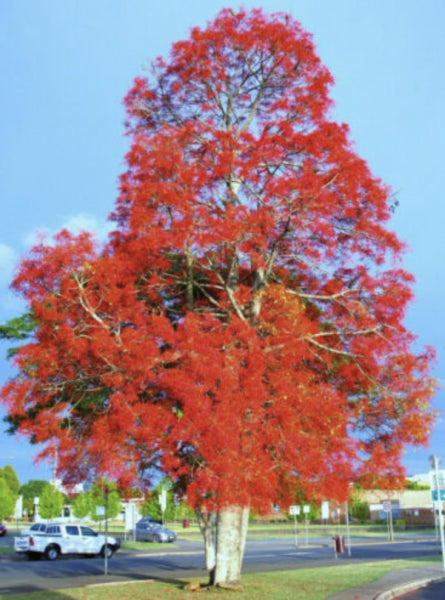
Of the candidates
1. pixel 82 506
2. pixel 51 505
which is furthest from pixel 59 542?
pixel 51 505

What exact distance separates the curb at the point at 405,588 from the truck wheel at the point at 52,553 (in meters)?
Result: 21.1

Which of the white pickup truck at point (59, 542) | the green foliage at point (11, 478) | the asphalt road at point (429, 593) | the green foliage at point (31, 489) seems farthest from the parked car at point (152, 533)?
the green foliage at point (11, 478)

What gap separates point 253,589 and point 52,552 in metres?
21.5

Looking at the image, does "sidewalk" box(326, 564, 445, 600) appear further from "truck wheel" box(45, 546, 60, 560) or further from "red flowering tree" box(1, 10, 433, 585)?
"truck wheel" box(45, 546, 60, 560)

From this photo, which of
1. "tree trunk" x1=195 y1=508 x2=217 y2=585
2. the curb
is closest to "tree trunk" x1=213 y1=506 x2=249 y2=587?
the curb

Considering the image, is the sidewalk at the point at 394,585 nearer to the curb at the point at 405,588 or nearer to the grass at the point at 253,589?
the curb at the point at 405,588

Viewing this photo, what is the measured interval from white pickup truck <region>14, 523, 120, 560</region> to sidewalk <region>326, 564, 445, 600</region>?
17.9 meters

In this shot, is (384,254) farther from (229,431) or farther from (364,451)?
(229,431)

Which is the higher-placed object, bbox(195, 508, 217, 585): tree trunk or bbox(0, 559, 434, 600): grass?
bbox(195, 508, 217, 585): tree trunk

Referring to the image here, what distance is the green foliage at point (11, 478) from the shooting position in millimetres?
118875

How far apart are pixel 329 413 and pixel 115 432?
4788mm

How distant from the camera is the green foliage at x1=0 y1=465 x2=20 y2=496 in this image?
118875 mm

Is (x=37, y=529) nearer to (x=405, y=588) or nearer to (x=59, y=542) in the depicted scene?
(x=59, y=542)

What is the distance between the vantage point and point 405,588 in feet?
56.9
